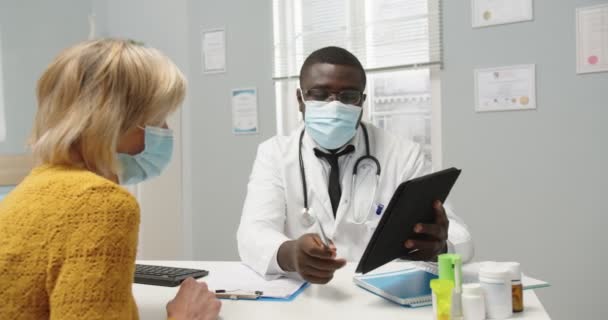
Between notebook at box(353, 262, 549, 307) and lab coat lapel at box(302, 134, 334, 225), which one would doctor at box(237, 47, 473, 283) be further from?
notebook at box(353, 262, 549, 307)

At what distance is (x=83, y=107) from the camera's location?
843 millimetres

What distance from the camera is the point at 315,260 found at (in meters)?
1.11

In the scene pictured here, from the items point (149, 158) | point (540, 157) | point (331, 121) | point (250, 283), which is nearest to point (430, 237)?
point (250, 283)

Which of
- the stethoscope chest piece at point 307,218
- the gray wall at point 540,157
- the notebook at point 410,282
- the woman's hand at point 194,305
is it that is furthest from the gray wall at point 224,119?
the woman's hand at point 194,305

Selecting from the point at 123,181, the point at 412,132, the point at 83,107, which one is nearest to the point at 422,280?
the point at 123,181

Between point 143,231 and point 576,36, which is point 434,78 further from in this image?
point 143,231

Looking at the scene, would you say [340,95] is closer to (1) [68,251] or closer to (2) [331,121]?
(2) [331,121]

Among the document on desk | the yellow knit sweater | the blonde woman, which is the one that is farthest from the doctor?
the yellow knit sweater

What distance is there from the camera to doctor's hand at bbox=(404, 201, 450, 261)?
46.3 inches

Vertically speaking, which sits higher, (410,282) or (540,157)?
(540,157)

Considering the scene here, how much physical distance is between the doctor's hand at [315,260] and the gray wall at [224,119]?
157cm

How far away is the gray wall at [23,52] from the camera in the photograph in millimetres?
2568

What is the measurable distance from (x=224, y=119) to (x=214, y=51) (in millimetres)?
380

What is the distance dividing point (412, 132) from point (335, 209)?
39.5 inches
